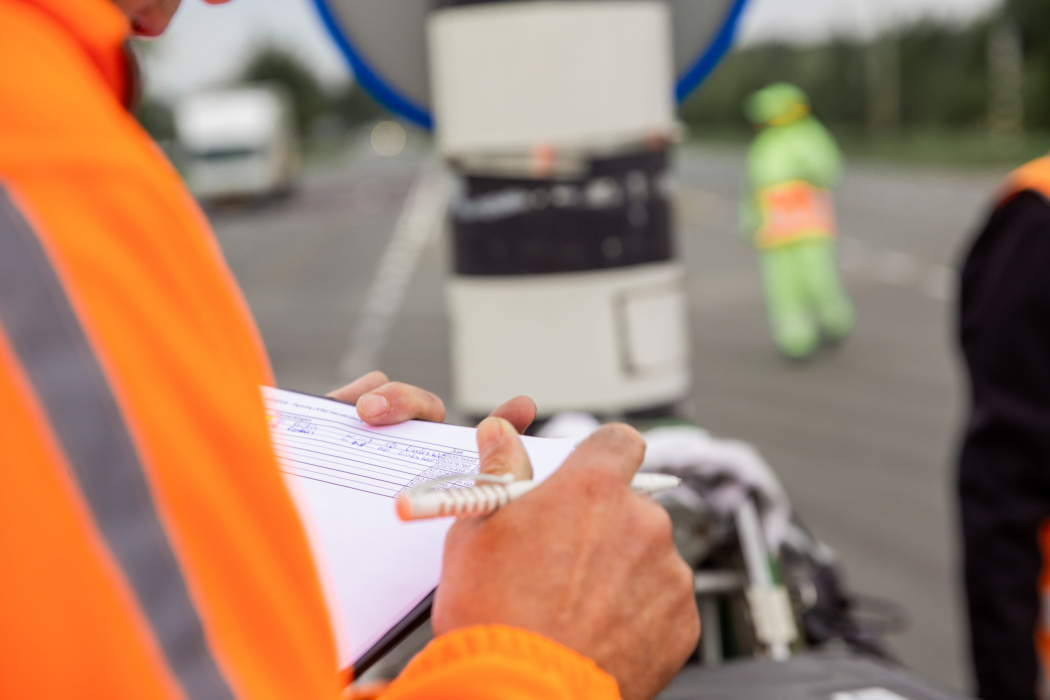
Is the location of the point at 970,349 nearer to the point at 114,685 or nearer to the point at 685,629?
the point at 685,629

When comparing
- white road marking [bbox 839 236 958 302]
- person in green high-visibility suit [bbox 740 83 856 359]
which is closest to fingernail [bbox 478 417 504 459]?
person in green high-visibility suit [bbox 740 83 856 359]

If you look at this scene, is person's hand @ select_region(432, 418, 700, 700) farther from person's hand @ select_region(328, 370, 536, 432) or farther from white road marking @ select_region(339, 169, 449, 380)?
white road marking @ select_region(339, 169, 449, 380)

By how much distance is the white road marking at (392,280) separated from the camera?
1015 cm

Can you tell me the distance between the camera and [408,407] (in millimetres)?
1037

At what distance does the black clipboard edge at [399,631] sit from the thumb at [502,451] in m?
0.13

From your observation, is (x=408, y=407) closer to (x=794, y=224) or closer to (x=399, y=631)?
(x=399, y=631)

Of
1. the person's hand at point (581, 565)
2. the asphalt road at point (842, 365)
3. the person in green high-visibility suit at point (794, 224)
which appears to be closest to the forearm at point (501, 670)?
the person's hand at point (581, 565)

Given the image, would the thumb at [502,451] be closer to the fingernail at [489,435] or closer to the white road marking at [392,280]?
the fingernail at [489,435]

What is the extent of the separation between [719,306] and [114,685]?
12235mm

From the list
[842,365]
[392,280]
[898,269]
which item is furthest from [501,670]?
[392,280]

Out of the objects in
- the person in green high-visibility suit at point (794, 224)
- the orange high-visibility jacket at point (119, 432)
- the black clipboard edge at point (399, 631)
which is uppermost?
the orange high-visibility jacket at point (119, 432)

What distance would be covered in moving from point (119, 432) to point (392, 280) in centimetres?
1610

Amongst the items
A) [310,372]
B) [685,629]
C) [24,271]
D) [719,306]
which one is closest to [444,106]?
[685,629]

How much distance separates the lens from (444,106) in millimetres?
2143
